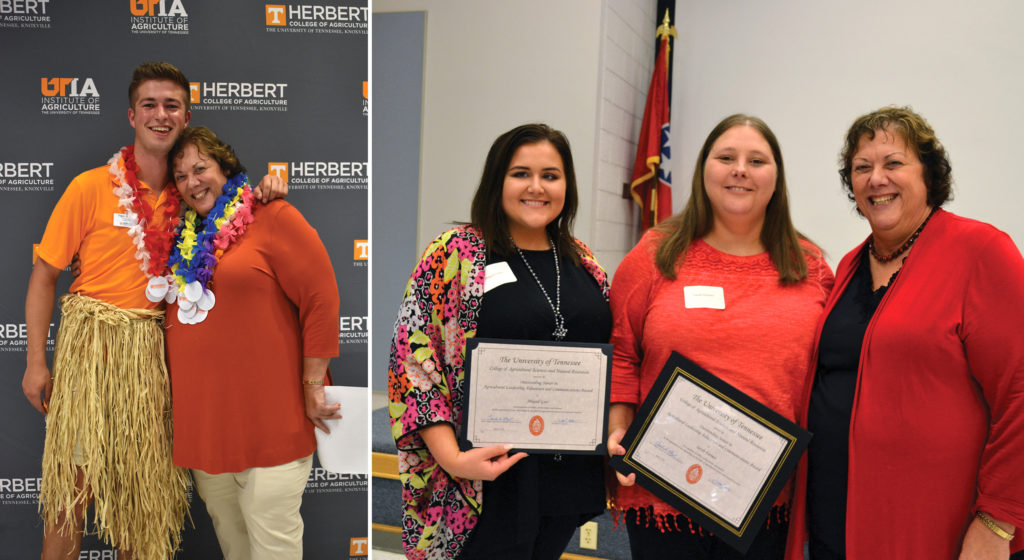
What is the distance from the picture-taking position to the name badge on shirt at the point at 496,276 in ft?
5.54

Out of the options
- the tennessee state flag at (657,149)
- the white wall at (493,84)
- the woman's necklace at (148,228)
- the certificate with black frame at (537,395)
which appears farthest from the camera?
the tennessee state flag at (657,149)

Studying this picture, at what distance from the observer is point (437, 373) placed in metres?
1.68

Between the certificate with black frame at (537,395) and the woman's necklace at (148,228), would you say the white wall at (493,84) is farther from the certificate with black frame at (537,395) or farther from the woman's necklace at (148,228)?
the certificate with black frame at (537,395)

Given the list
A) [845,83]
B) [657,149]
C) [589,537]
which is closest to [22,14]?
[589,537]

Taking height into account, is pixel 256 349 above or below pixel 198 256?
below

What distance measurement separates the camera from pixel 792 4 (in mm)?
4348

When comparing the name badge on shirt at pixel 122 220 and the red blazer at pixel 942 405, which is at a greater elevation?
the name badge on shirt at pixel 122 220

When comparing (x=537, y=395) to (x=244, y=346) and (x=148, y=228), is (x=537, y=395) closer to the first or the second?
(x=244, y=346)

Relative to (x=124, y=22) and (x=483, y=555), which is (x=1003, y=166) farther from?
(x=124, y=22)

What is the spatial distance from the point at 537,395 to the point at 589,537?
6.35ft

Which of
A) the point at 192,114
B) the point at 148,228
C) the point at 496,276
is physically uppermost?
the point at 192,114

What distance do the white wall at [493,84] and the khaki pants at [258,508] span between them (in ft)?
6.69

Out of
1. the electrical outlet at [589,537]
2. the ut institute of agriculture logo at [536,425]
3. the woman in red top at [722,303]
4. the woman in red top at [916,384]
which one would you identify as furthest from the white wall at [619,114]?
the ut institute of agriculture logo at [536,425]

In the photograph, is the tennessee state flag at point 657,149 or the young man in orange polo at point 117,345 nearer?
the young man in orange polo at point 117,345
